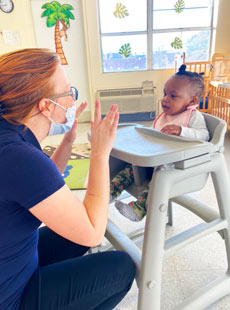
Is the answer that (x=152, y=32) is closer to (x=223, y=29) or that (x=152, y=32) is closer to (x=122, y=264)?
(x=223, y=29)

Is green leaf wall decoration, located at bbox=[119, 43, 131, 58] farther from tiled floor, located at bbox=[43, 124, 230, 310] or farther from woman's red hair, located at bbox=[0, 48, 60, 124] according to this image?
woman's red hair, located at bbox=[0, 48, 60, 124]

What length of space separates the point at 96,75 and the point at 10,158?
3.87 m

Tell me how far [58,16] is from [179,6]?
1925 millimetres

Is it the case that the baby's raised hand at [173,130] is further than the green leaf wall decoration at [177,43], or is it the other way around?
the green leaf wall decoration at [177,43]

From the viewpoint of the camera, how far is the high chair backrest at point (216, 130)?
931 millimetres

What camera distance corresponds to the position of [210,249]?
1.29m

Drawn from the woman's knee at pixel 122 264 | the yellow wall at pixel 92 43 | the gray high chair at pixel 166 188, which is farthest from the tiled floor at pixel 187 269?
the yellow wall at pixel 92 43

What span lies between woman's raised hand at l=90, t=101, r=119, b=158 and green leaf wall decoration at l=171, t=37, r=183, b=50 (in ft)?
12.9

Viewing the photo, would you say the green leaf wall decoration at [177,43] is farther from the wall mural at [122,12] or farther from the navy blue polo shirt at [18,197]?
the navy blue polo shirt at [18,197]

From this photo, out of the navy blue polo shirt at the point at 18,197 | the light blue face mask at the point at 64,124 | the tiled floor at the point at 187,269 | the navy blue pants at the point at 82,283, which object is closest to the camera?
the navy blue polo shirt at the point at 18,197

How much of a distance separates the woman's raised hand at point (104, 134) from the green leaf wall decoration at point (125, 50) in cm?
374

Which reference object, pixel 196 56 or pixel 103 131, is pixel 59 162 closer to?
pixel 103 131

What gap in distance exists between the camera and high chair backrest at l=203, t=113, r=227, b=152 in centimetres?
93

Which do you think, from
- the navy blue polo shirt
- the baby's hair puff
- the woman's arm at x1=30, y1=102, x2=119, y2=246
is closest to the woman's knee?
the woman's arm at x1=30, y1=102, x2=119, y2=246
